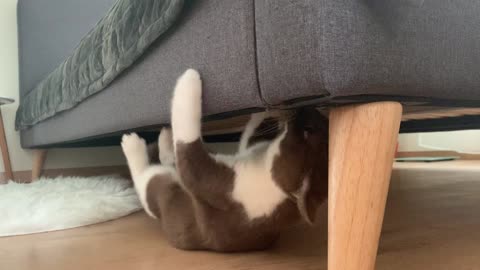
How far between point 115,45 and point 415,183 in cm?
162

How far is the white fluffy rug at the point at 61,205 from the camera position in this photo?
123 centimetres

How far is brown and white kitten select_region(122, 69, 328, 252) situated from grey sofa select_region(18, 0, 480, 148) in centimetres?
8

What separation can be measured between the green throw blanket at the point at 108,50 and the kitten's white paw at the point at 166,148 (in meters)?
0.22

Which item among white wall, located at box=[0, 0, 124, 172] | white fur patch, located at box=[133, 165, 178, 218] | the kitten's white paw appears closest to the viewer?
white fur patch, located at box=[133, 165, 178, 218]

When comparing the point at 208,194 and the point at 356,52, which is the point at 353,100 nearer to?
the point at 356,52

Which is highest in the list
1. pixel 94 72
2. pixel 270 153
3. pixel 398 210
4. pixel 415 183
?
pixel 94 72

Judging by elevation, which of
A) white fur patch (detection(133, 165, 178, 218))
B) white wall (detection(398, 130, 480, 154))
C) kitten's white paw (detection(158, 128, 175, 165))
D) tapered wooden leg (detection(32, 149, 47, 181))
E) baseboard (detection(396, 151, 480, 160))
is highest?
kitten's white paw (detection(158, 128, 175, 165))

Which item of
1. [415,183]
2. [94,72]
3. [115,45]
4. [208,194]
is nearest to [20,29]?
[94,72]

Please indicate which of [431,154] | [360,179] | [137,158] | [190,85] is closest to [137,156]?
[137,158]

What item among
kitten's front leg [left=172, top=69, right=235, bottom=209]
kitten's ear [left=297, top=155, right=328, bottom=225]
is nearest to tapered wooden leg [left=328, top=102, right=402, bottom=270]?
kitten's ear [left=297, top=155, right=328, bottom=225]

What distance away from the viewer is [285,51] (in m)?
0.53

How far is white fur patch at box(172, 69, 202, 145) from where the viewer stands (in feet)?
2.37

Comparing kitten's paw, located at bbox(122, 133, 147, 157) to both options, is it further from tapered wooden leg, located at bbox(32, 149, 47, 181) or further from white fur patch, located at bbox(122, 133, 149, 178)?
tapered wooden leg, located at bbox(32, 149, 47, 181)

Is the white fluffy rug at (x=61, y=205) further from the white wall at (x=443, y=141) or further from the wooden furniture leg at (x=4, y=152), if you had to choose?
the white wall at (x=443, y=141)
